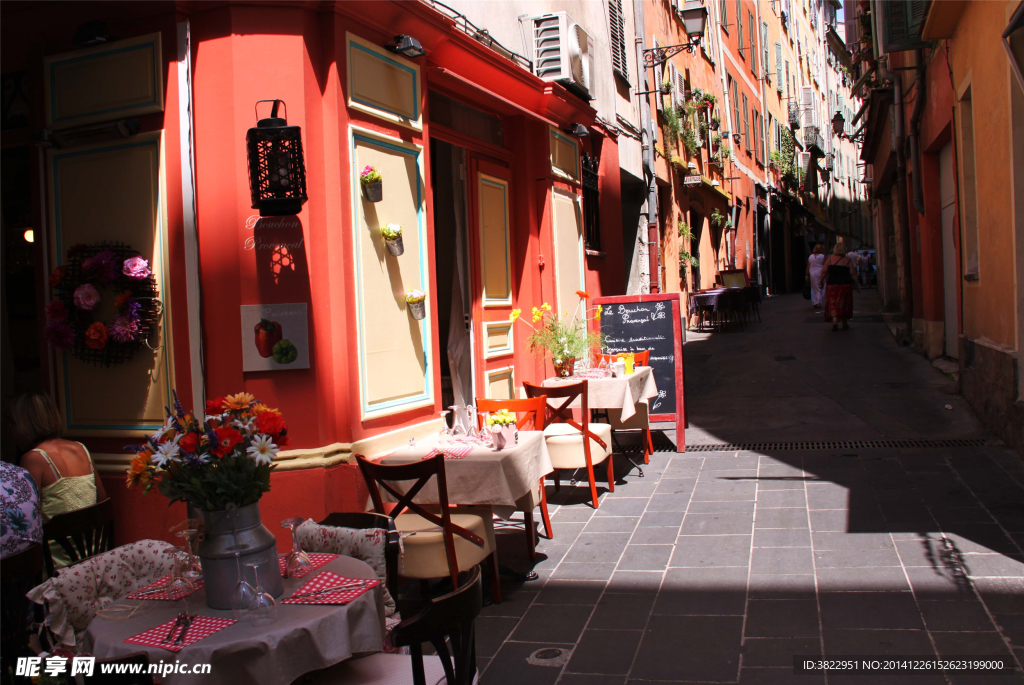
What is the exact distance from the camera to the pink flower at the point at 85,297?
16.3 ft

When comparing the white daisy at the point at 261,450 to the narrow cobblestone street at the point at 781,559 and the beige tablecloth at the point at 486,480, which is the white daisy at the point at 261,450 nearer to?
the narrow cobblestone street at the point at 781,559

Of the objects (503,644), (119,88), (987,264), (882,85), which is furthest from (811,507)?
(882,85)

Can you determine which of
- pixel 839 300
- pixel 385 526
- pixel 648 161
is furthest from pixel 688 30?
pixel 385 526

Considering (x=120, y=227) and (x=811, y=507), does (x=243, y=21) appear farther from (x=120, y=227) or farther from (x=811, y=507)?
(x=811, y=507)

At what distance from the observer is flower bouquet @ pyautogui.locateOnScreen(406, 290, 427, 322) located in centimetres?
581

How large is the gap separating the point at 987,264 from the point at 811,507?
3484mm

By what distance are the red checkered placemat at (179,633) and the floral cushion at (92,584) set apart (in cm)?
49

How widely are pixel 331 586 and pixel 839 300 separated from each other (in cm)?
1343

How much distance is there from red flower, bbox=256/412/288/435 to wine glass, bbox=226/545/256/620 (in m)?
0.37

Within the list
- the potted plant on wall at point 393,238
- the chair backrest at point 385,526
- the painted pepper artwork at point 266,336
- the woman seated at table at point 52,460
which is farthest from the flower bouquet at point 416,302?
the chair backrest at point 385,526

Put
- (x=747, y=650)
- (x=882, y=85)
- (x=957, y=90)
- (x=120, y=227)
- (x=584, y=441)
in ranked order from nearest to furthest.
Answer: (x=747, y=650), (x=120, y=227), (x=584, y=441), (x=957, y=90), (x=882, y=85)

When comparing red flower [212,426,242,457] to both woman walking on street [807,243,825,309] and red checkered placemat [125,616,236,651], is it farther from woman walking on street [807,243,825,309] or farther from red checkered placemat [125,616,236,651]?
woman walking on street [807,243,825,309]

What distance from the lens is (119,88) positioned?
A: 511 cm

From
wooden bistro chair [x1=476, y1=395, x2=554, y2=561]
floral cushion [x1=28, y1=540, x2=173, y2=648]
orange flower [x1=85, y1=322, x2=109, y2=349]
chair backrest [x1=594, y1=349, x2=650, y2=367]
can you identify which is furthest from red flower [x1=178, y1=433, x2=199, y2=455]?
chair backrest [x1=594, y1=349, x2=650, y2=367]
